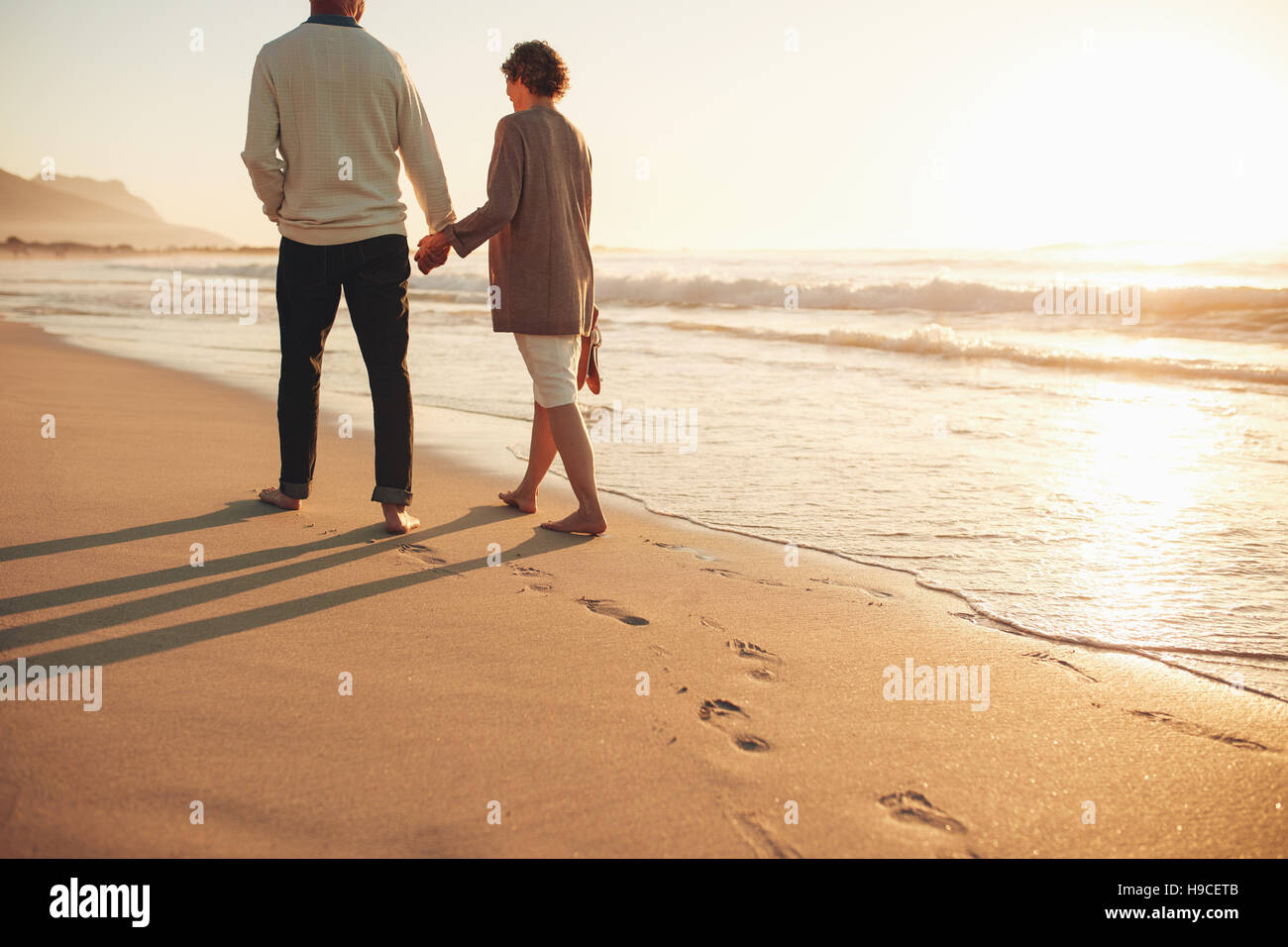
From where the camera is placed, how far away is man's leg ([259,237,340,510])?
350cm

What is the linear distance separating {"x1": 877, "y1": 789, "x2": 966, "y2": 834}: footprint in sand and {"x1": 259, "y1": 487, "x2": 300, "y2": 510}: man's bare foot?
9.18 feet

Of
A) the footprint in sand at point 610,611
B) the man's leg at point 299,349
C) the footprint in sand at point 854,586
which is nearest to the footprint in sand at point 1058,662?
the footprint in sand at point 854,586

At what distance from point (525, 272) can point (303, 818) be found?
242cm

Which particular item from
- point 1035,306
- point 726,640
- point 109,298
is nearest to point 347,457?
point 726,640

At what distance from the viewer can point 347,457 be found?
195 inches

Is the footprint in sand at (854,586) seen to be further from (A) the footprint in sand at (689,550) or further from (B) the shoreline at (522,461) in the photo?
(A) the footprint in sand at (689,550)

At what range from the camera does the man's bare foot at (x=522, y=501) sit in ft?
13.4

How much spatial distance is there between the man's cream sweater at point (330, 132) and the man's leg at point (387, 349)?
98 millimetres

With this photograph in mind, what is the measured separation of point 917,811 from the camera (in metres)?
1.80

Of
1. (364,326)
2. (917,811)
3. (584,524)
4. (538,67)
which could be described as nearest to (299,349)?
(364,326)

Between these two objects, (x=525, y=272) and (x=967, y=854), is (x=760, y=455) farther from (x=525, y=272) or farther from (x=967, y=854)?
(x=967, y=854)

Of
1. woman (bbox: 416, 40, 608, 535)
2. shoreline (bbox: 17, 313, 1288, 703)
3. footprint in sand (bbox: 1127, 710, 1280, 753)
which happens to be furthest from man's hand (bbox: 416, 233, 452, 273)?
footprint in sand (bbox: 1127, 710, 1280, 753)

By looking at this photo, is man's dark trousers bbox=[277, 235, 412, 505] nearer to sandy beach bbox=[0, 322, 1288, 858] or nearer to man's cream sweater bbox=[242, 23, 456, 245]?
man's cream sweater bbox=[242, 23, 456, 245]

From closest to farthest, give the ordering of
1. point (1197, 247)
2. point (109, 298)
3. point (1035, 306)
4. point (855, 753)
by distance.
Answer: point (855, 753), point (1035, 306), point (109, 298), point (1197, 247)
